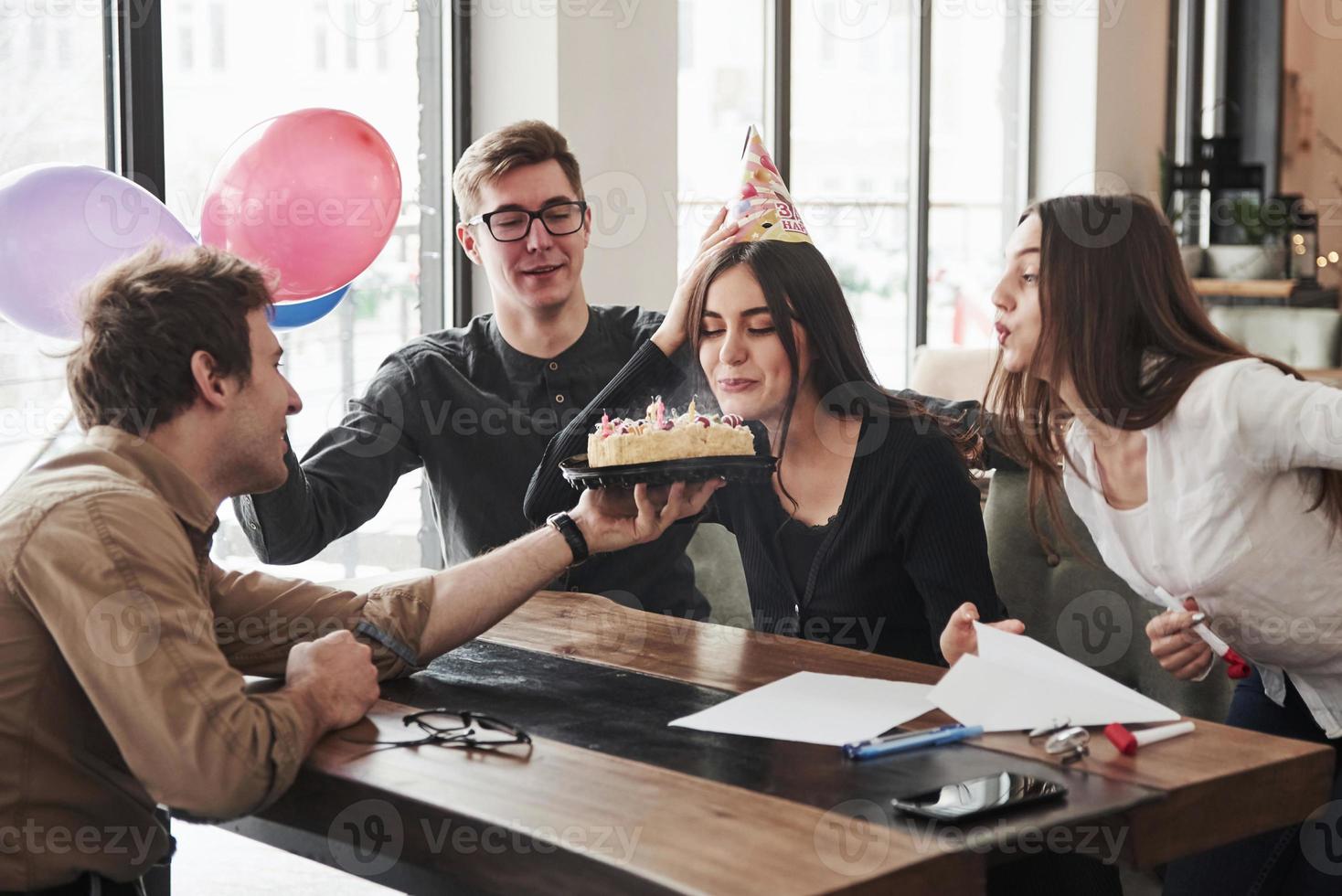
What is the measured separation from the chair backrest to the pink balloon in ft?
3.85

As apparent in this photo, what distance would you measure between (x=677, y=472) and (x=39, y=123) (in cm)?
173

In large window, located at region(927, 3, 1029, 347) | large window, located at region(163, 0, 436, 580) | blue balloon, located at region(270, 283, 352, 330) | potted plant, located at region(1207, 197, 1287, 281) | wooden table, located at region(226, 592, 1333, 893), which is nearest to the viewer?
wooden table, located at region(226, 592, 1333, 893)

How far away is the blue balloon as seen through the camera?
240cm

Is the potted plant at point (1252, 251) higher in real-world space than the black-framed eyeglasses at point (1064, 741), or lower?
higher

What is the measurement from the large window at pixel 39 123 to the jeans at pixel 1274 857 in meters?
2.14

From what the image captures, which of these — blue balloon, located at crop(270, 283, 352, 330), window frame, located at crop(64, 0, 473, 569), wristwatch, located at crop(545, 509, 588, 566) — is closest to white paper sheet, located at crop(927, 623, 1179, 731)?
wristwatch, located at crop(545, 509, 588, 566)

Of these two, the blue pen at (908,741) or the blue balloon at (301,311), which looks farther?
the blue balloon at (301,311)

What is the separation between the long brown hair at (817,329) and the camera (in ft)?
6.87

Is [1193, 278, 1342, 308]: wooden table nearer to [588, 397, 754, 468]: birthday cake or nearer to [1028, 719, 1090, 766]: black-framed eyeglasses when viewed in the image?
[588, 397, 754, 468]: birthday cake

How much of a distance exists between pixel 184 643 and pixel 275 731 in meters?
0.12

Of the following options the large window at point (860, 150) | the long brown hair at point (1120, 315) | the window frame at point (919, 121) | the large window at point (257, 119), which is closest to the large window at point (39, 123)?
the large window at point (257, 119)

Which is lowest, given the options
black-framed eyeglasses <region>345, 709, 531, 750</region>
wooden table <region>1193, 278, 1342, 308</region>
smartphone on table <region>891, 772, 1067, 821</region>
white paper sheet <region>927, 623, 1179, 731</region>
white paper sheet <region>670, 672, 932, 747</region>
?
black-framed eyeglasses <region>345, 709, 531, 750</region>

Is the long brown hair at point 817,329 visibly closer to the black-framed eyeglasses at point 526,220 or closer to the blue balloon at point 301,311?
the black-framed eyeglasses at point 526,220

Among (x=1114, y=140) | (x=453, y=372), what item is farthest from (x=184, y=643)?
(x=1114, y=140)
